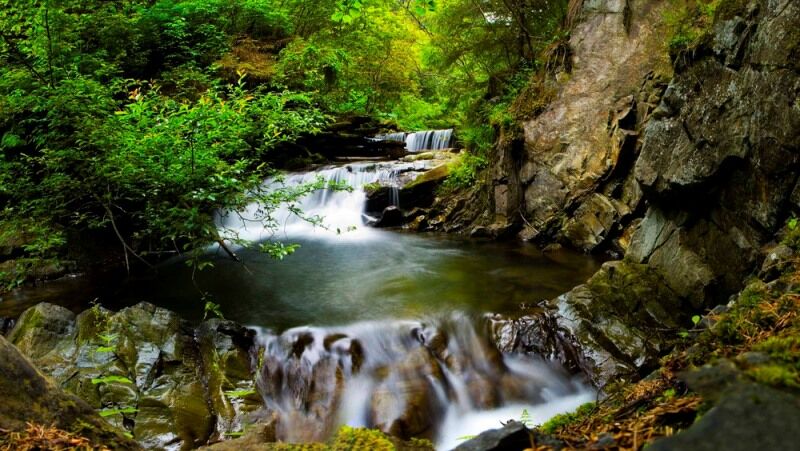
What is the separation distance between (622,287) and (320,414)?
4365 millimetres

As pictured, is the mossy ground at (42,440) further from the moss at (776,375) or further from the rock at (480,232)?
the rock at (480,232)

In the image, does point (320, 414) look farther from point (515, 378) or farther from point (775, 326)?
point (775, 326)

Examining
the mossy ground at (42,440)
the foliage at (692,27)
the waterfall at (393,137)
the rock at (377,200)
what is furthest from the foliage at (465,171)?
the mossy ground at (42,440)

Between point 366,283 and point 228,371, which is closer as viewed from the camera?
point 228,371

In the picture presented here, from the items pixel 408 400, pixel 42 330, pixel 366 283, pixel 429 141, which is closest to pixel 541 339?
→ pixel 408 400

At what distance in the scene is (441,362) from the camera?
6066 millimetres

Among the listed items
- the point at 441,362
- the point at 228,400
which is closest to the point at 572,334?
the point at 441,362

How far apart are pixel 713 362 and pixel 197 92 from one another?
13981mm

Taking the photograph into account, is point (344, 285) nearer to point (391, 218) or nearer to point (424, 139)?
point (391, 218)

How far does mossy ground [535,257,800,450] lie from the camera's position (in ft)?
3.70

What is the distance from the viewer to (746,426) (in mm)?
922

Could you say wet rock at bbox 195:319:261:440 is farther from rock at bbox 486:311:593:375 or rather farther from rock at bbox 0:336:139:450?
rock at bbox 486:311:593:375

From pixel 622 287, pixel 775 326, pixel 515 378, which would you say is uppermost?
pixel 775 326

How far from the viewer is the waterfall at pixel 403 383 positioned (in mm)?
5188
